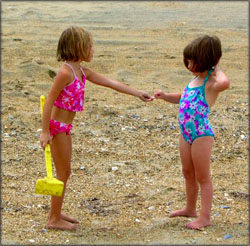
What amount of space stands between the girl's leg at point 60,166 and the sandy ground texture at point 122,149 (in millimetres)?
65

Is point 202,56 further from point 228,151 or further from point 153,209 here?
point 228,151

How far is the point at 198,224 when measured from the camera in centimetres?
355

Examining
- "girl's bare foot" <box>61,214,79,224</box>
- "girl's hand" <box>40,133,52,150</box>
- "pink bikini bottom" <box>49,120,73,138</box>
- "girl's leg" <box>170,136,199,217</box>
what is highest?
"pink bikini bottom" <box>49,120,73,138</box>

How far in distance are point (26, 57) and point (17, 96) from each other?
1.85 m

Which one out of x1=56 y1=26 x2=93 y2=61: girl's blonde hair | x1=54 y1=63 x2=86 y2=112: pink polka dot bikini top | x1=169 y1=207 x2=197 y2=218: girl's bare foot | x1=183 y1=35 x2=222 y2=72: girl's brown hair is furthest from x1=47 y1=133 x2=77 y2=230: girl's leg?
x1=183 y1=35 x2=222 y2=72: girl's brown hair

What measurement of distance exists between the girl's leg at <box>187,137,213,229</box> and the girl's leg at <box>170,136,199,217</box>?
0.25 feet

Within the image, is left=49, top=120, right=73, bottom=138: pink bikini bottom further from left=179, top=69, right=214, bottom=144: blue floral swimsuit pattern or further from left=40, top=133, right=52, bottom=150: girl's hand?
left=179, top=69, right=214, bottom=144: blue floral swimsuit pattern

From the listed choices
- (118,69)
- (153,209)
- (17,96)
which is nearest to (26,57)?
(118,69)

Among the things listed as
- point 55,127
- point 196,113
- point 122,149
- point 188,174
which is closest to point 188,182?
point 188,174

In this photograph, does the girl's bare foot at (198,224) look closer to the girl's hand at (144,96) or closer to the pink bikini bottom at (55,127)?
the girl's hand at (144,96)

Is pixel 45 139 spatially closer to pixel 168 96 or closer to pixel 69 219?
pixel 69 219

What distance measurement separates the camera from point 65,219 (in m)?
3.68

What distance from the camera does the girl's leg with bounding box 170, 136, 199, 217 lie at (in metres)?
3.58

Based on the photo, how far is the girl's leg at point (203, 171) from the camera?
137 inches
